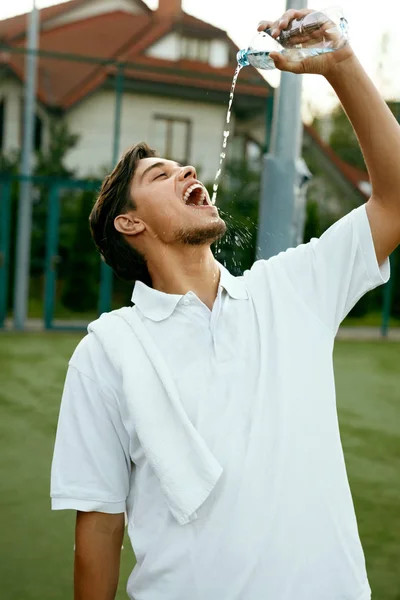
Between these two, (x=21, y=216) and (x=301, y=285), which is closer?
(x=301, y=285)

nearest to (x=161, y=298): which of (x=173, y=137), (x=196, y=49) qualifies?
(x=173, y=137)

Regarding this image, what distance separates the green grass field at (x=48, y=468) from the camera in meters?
3.74

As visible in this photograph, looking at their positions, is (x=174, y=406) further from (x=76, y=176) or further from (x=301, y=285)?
(x=76, y=176)

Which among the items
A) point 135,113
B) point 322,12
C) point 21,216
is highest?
point 322,12

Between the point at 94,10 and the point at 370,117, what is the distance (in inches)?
888

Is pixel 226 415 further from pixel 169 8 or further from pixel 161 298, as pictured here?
pixel 169 8

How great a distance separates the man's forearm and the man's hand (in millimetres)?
17

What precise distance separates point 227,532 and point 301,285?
56cm

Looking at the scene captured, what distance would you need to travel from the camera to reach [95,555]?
1.83m

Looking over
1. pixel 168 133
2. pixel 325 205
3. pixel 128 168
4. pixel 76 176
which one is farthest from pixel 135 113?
pixel 128 168

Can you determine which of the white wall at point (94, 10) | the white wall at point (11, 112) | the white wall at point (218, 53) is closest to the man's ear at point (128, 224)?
the white wall at point (11, 112)

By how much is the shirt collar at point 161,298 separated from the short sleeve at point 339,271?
0.39 feet

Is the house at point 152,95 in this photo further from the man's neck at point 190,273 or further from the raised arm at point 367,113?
the raised arm at point 367,113

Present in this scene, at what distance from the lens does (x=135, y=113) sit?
15.9 metres
